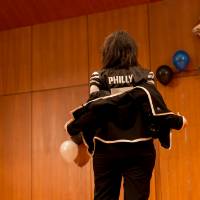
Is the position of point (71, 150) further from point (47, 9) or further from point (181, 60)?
point (47, 9)

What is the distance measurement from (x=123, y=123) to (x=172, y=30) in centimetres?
274

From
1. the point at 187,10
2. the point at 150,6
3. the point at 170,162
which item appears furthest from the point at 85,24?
the point at 170,162

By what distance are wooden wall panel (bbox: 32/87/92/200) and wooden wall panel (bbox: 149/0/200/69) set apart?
3.24 feet

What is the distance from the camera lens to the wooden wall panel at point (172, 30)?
14.1 ft

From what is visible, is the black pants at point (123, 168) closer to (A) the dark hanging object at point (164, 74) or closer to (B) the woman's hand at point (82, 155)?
(B) the woman's hand at point (82, 155)

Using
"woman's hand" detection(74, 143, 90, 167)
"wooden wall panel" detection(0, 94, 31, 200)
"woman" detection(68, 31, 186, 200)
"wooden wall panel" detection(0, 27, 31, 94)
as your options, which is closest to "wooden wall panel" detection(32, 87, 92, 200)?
"wooden wall panel" detection(0, 94, 31, 200)

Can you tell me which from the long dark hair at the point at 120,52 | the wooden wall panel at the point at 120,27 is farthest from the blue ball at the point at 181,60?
the long dark hair at the point at 120,52

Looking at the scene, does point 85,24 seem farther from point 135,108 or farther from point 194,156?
point 135,108

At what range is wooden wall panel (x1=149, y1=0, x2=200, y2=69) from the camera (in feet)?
14.1

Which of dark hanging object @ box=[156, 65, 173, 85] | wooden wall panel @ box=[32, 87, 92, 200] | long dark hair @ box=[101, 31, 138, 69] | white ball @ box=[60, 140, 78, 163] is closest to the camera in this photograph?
long dark hair @ box=[101, 31, 138, 69]

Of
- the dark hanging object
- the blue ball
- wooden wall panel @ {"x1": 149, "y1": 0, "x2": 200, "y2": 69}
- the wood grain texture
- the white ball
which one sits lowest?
the white ball

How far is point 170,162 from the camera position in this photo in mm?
4188

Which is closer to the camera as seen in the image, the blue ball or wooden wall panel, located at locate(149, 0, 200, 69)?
the blue ball

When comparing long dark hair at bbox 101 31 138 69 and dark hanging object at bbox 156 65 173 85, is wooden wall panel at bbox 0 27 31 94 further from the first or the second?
long dark hair at bbox 101 31 138 69
